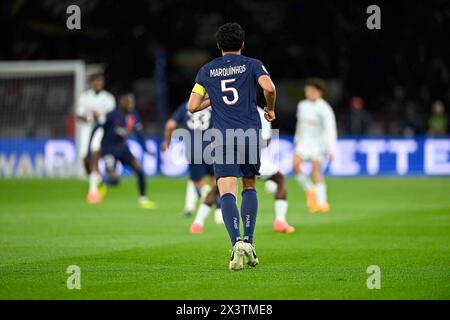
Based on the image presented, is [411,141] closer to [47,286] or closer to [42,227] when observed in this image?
[42,227]

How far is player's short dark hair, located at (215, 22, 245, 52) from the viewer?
10953 millimetres

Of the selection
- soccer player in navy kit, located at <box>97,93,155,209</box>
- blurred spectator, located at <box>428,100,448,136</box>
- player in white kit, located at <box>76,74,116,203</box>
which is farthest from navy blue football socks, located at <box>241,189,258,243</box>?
blurred spectator, located at <box>428,100,448,136</box>

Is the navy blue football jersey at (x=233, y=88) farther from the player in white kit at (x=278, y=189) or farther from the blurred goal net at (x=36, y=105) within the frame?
the blurred goal net at (x=36, y=105)

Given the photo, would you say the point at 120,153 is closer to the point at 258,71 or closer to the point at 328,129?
the point at 328,129

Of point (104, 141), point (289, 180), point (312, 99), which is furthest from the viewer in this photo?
point (289, 180)

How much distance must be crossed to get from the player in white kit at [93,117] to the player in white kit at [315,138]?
4261 millimetres

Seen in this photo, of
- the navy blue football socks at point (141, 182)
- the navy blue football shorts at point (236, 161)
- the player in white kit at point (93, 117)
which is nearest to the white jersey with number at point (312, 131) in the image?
the navy blue football socks at point (141, 182)

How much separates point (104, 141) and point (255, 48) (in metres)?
16.7

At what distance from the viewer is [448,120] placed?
35688 millimetres

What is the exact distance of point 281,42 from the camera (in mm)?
37594

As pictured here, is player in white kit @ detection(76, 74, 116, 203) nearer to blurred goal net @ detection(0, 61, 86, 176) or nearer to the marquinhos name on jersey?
blurred goal net @ detection(0, 61, 86, 176)

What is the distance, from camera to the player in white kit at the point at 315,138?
64.3ft

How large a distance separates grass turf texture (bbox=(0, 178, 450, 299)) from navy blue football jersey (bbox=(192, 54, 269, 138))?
1.53 metres
